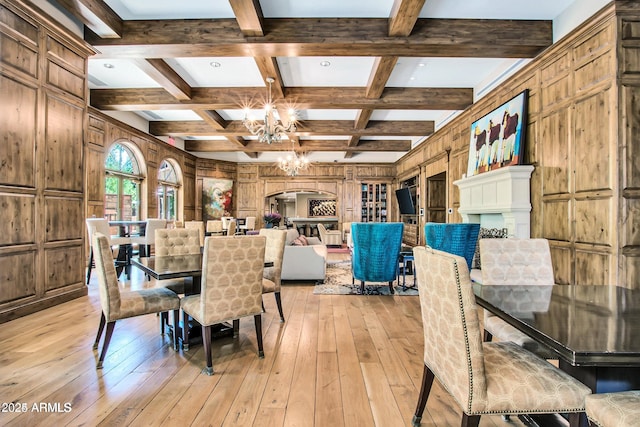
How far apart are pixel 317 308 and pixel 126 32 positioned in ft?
13.2

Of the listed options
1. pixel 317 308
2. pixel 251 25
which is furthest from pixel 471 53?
pixel 317 308

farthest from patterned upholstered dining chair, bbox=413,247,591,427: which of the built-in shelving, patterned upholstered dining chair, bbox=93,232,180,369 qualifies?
the built-in shelving

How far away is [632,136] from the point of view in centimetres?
282

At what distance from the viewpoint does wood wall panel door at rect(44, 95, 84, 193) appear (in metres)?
3.52

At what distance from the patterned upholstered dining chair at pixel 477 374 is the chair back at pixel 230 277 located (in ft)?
4.48

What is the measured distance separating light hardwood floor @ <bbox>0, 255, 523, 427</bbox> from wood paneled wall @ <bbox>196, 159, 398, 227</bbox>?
825cm

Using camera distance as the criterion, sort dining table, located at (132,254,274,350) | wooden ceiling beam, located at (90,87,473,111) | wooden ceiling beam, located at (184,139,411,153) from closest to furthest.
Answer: dining table, located at (132,254,274,350) < wooden ceiling beam, located at (90,87,473,111) < wooden ceiling beam, located at (184,139,411,153)

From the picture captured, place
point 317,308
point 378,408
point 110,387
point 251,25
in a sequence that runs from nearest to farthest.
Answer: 1. point 378,408
2. point 110,387
3. point 251,25
4. point 317,308

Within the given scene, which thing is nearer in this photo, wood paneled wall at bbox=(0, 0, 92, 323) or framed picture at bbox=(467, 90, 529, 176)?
wood paneled wall at bbox=(0, 0, 92, 323)

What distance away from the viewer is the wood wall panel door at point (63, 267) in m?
3.52

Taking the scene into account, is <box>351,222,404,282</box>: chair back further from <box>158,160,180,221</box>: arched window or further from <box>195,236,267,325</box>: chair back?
<box>158,160,180,221</box>: arched window

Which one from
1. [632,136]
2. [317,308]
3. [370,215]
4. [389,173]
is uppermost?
[389,173]

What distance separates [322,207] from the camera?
12805 mm

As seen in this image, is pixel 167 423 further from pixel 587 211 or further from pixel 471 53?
pixel 471 53
